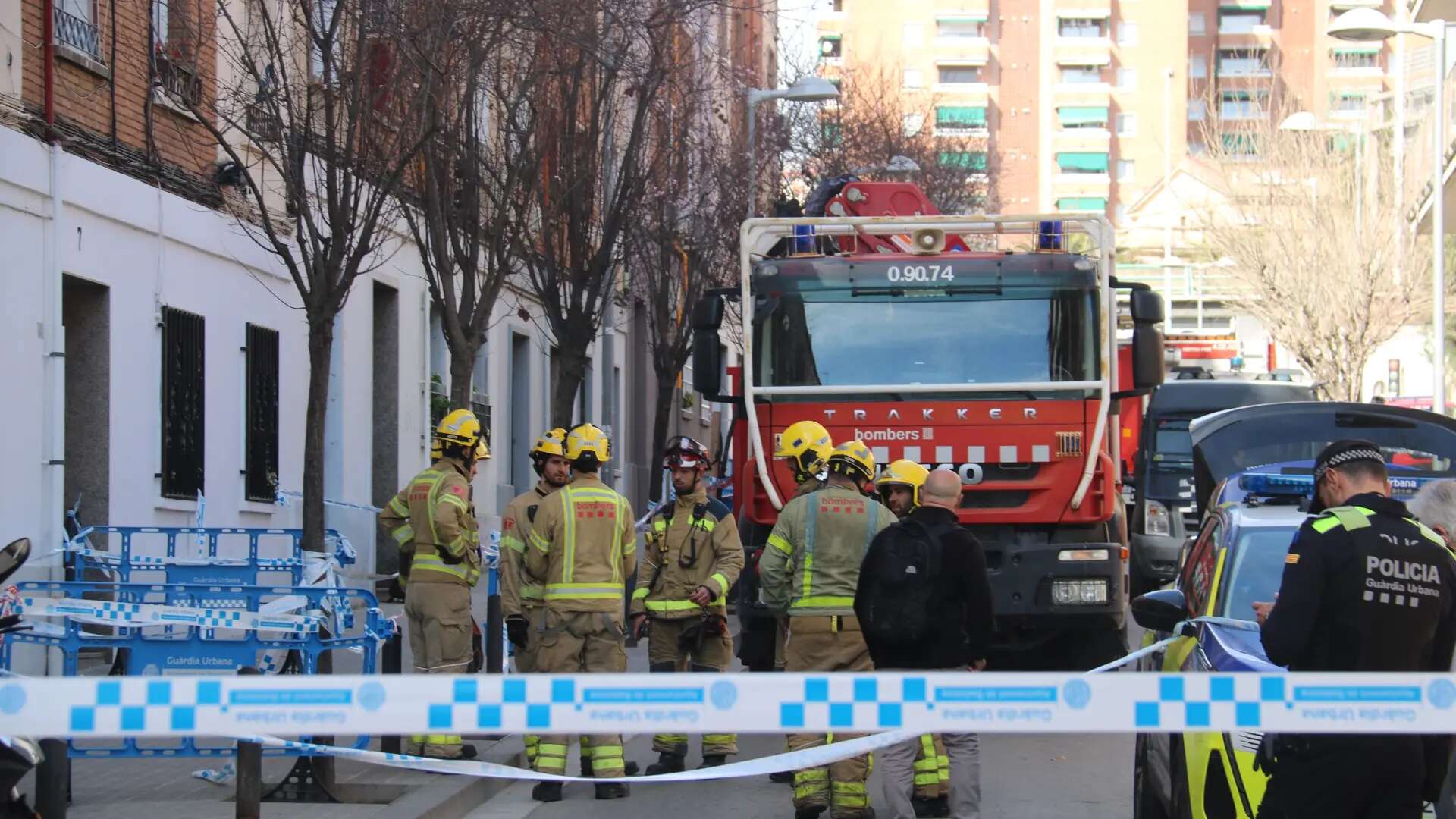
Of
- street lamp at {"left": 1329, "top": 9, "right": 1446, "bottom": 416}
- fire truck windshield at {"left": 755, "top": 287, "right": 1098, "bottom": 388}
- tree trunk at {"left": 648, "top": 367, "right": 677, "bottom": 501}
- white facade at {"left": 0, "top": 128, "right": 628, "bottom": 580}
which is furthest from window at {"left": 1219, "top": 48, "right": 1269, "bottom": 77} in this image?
fire truck windshield at {"left": 755, "top": 287, "right": 1098, "bottom": 388}

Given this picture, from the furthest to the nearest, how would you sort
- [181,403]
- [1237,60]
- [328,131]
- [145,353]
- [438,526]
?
[1237,60], [181,403], [145,353], [328,131], [438,526]

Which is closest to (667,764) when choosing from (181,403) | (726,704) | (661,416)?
(726,704)

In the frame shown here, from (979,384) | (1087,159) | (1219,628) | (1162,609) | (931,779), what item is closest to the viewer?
(1219,628)

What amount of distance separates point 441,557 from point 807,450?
2.05 metres

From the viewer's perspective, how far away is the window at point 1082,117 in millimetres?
98875

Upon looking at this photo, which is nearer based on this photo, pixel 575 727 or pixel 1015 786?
pixel 575 727

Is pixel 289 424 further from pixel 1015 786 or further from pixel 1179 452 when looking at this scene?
pixel 1015 786

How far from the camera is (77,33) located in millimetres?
14828

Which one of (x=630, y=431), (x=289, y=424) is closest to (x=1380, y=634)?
(x=289, y=424)

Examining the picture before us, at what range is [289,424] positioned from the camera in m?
19.3

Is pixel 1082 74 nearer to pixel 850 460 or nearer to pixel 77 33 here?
pixel 77 33

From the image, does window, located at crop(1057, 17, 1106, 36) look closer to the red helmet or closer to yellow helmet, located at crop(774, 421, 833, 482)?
the red helmet

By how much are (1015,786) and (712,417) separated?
34.4 m

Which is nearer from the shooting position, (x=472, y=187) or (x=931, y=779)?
(x=931, y=779)
